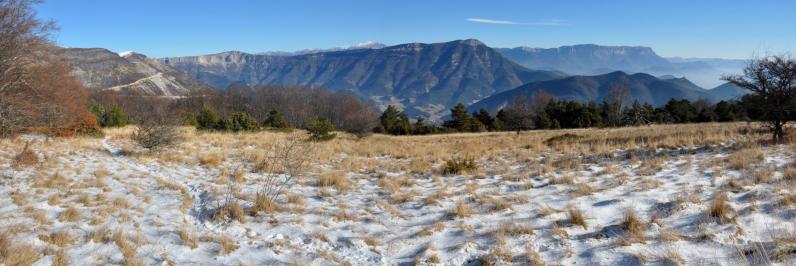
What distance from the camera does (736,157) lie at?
29.6 feet

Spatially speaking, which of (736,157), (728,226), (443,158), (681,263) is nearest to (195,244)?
(681,263)

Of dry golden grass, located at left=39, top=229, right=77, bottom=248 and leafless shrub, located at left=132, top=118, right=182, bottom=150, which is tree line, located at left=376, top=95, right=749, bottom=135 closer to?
leafless shrub, located at left=132, top=118, right=182, bottom=150

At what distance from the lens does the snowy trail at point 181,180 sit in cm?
661

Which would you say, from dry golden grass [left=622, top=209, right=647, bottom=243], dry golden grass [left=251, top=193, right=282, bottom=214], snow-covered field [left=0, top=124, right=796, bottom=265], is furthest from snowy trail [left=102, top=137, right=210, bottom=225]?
dry golden grass [left=622, top=209, right=647, bottom=243]

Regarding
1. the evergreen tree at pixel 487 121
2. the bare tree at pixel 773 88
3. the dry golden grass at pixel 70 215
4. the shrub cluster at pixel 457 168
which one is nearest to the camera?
the dry golden grass at pixel 70 215

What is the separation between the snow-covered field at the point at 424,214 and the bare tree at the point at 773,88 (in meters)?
2.41

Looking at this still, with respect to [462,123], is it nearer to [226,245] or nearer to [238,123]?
[238,123]

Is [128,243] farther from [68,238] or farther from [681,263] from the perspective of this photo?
[681,263]

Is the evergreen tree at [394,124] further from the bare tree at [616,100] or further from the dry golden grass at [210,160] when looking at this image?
the dry golden grass at [210,160]

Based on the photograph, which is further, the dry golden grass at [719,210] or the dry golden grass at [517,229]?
the dry golden grass at [517,229]

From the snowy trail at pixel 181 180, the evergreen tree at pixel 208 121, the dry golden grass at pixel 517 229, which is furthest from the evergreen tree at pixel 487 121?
the dry golden grass at pixel 517 229

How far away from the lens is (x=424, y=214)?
6.61 m

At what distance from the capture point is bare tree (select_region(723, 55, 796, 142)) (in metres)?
12.0

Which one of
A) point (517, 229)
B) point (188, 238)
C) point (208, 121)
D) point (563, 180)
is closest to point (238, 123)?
point (208, 121)
